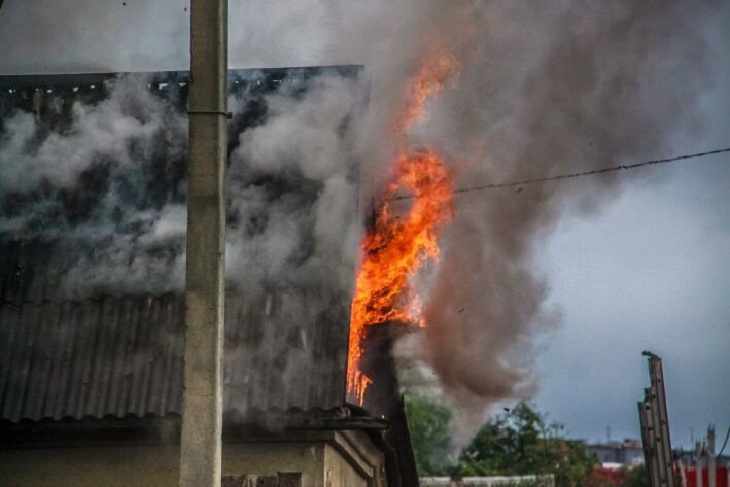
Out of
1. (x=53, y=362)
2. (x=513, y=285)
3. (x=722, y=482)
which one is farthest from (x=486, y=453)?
(x=53, y=362)

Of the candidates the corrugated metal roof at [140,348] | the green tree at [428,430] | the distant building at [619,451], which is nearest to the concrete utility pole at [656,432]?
the corrugated metal roof at [140,348]

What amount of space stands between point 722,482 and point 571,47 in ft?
24.9

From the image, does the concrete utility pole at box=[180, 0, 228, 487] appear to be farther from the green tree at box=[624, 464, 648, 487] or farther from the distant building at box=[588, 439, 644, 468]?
the distant building at box=[588, 439, 644, 468]

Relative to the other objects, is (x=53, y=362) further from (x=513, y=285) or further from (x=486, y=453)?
(x=486, y=453)

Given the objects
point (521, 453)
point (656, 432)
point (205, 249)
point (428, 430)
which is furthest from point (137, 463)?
point (428, 430)

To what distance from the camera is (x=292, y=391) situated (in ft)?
32.8

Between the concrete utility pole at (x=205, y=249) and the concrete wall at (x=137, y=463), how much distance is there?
293 cm

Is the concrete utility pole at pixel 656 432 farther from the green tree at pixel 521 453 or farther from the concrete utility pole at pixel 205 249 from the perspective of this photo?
the green tree at pixel 521 453

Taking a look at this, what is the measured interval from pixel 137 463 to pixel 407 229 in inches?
157

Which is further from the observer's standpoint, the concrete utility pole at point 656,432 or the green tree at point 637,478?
the green tree at point 637,478

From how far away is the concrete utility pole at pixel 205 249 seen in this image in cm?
716

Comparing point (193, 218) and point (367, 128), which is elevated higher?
point (367, 128)

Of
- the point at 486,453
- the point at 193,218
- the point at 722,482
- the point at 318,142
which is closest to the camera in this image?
the point at 193,218

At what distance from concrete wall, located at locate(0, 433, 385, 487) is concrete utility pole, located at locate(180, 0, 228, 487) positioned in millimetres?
2930
